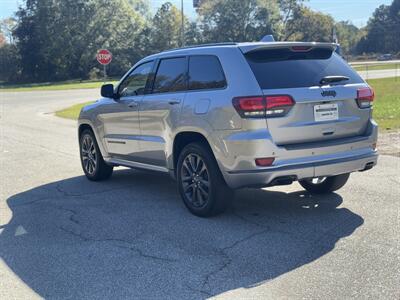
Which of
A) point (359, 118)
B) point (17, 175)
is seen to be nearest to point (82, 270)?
point (359, 118)

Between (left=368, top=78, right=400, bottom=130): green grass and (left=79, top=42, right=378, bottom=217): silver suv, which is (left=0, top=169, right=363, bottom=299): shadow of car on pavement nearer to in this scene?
(left=79, top=42, right=378, bottom=217): silver suv

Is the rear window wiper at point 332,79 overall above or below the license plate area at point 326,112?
above

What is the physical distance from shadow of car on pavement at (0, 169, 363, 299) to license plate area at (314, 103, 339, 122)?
3.56ft

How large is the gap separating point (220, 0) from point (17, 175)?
82697mm

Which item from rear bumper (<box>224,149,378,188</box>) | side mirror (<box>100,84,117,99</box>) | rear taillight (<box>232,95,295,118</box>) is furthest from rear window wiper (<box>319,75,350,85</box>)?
side mirror (<box>100,84,117,99</box>)

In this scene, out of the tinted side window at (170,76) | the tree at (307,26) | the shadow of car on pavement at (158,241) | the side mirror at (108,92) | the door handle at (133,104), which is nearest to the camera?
the shadow of car on pavement at (158,241)

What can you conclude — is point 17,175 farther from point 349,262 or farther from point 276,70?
point 349,262

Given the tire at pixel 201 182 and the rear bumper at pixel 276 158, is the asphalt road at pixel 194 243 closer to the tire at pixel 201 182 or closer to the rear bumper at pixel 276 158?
the tire at pixel 201 182

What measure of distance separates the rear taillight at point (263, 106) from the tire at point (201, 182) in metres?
0.73

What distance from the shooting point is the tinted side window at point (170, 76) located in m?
6.40

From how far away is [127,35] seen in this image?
76.6 m

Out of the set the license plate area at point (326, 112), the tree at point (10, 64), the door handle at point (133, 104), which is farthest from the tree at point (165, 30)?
the license plate area at point (326, 112)

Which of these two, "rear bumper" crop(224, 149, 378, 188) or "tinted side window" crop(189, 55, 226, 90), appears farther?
"tinted side window" crop(189, 55, 226, 90)

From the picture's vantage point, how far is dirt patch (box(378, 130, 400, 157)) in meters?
9.90
